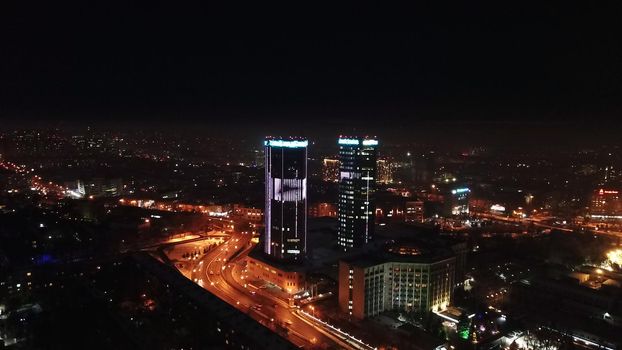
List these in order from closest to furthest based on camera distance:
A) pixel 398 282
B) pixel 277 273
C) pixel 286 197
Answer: pixel 398 282 → pixel 277 273 → pixel 286 197

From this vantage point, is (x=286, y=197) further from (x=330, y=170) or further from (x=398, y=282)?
(x=330, y=170)

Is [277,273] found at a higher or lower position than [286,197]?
lower

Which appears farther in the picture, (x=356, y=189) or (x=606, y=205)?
(x=606, y=205)

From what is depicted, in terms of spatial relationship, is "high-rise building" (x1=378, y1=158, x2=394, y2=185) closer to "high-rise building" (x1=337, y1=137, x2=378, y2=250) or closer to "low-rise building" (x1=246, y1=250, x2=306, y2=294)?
"high-rise building" (x1=337, y1=137, x2=378, y2=250)

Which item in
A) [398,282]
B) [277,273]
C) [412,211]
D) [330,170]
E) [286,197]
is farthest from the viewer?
[330,170]

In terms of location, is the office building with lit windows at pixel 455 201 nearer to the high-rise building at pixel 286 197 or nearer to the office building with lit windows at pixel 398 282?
the high-rise building at pixel 286 197

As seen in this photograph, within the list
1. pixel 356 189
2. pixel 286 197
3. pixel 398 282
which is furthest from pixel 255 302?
pixel 356 189
